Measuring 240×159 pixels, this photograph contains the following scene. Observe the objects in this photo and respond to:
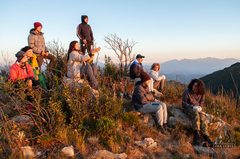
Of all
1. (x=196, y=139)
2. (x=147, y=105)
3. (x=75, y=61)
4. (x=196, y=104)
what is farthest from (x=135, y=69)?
(x=196, y=139)

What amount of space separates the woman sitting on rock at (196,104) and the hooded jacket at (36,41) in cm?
526

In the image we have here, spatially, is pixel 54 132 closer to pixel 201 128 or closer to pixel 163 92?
pixel 201 128

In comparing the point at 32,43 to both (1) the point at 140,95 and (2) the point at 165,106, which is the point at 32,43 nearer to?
(1) the point at 140,95

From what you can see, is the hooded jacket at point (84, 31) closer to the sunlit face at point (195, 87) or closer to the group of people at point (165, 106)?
the group of people at point (165, 106)

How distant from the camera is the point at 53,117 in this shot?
3.13 m

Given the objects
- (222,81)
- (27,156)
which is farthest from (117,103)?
(222,81)

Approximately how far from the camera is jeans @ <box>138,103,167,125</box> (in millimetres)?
3949

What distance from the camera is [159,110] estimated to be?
13.0 ft

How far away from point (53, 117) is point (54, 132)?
319 millimetres

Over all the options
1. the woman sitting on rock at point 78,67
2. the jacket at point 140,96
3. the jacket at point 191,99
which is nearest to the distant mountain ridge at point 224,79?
the jacket at point 191,99

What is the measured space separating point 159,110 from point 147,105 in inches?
14.0

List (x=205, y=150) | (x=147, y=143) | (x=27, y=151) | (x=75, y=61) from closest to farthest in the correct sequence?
(x=27, y=151) → (x=147, y=143) → (x=205, y=150) → (x=75, y=61)

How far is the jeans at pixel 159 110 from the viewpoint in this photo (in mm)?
3949

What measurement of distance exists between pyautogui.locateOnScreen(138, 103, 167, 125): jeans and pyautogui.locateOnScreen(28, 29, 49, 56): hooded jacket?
419 centimetres
